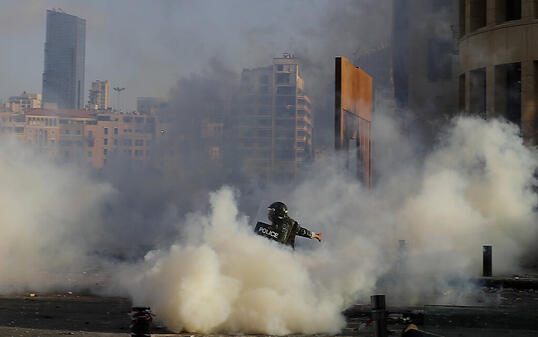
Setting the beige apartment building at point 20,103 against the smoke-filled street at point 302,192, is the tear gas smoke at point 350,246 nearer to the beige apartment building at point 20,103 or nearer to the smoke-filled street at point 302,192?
the smoke-filled street at point 302,192

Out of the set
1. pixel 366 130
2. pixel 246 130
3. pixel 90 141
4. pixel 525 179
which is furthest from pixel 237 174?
pixel 525 179

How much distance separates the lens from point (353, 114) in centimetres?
2100

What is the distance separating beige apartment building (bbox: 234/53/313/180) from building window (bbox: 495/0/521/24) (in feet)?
37.7

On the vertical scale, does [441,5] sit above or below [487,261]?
above

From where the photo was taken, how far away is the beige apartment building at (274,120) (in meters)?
38.1

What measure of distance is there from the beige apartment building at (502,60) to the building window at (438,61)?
19.8ft

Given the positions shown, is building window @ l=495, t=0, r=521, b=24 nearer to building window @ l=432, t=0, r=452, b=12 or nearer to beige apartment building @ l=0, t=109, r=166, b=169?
building window @ l=432, t=0, r=452, b=12

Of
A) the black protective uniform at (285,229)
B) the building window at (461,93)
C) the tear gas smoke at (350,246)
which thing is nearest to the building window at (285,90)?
the building window at (461,93)

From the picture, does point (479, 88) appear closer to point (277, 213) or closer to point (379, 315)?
point (277, 213)

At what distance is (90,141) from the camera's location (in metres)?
31.3

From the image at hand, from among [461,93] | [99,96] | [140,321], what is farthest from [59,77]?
[140,321]

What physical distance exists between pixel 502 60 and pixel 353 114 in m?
6.88

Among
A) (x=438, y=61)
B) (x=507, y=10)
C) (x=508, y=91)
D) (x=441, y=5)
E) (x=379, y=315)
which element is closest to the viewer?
(x=379, y=315)

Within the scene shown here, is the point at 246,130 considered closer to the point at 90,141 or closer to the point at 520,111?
the point at 90,141
